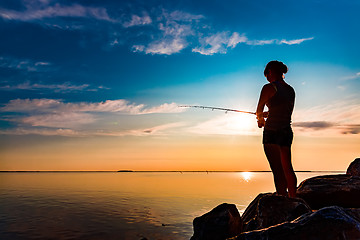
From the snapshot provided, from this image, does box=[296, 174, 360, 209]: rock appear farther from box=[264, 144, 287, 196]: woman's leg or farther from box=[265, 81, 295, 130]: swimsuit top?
box=[265, 81, 295, 130]: swimsuit top

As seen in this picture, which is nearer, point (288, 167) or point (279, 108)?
point (279, 108)

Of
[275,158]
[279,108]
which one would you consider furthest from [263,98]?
[275,158]

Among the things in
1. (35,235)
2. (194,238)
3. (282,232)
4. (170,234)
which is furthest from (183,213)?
(282,232)

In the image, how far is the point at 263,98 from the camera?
5.30 m

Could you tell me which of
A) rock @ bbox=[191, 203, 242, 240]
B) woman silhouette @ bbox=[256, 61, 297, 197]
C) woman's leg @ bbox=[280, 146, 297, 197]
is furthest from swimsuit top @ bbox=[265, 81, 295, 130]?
rock @ bbox=[191, 203, 242, 240]

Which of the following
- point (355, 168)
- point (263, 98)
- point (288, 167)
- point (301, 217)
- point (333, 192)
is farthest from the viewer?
point (355, 168)

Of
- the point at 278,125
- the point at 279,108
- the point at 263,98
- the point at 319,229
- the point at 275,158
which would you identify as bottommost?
the point at 319,229

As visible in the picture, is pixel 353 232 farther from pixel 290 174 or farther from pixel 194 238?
pixel 194 238

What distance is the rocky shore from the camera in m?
3.46

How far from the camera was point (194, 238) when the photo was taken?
757 cm

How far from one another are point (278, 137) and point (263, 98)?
763 millimetres

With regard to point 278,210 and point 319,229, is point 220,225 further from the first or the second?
point 319,229

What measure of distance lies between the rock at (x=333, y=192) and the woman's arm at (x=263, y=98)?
3.75 metres

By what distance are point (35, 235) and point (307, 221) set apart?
1257 centimetres
